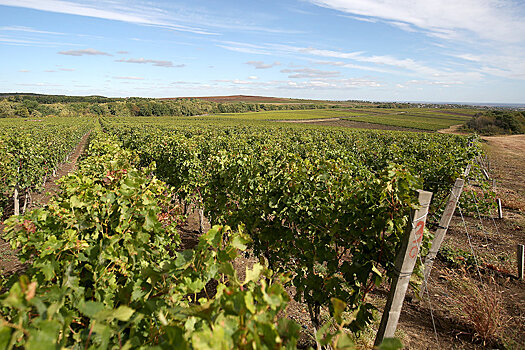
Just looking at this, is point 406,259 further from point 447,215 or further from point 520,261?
point 520,261

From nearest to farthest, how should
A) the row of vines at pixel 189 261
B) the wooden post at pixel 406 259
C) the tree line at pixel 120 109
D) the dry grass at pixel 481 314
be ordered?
the row of vines at pixel 189 261, the wooden post at pixel 406 259, the dry grass at pixel 481 314, the tree line at pixel 120 109

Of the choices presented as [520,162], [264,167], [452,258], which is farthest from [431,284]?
[520,162]

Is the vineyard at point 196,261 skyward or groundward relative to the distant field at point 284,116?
groundward

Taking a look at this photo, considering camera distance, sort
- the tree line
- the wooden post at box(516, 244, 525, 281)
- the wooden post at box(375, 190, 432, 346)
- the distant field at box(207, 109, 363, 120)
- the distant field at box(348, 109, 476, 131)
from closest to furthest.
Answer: the wooden post at box(375, 190, 432, 346), the wooden post at box(516, 244, 525, 281), the distant field at box(348, 109, 476, 131), the distant field at box(207, 109, 363, 120), the tree line

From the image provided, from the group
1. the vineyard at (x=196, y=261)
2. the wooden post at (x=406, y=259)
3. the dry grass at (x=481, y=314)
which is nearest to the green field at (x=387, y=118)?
the dry grass at (x=481, y=314)

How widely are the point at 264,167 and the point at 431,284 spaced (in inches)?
164

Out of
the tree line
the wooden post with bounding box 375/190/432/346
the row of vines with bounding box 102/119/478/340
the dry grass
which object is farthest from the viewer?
the tree line

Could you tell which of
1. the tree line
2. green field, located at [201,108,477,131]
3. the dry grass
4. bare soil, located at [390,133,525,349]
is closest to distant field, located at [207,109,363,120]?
green field, located at [201,108,477,131]

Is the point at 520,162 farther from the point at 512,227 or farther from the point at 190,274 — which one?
the point at 190,274

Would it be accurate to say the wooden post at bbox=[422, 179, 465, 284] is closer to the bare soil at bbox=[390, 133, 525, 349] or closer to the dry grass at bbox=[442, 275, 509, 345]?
the bare soil at bbox=[390, 133, 525, 349]

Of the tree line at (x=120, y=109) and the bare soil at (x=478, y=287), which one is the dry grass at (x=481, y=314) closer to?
the bare soil at (x=478, y=287)

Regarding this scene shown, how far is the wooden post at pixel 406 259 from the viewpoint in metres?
2.45

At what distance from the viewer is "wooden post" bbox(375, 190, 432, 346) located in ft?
8.04

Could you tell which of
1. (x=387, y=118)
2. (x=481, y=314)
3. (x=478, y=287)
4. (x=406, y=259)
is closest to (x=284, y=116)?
(x=387, y=118)
